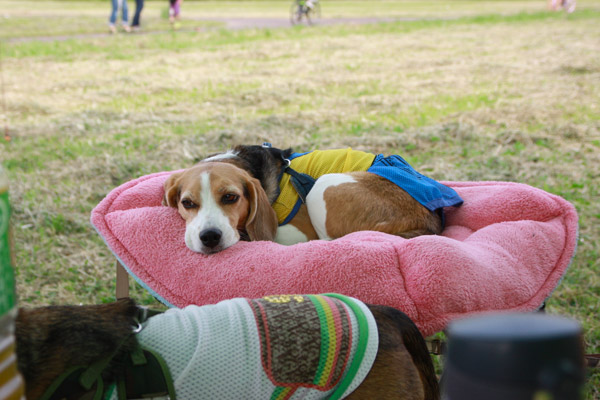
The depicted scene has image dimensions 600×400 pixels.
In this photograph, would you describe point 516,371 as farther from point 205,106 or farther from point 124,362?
point 205,106

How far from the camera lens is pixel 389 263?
276 cm

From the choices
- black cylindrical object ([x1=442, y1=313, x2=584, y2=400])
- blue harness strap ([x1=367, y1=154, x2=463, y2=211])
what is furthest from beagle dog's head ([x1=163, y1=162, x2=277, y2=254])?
black cylindrical object ([x1=442, y1=313, x2=584, y2=400])

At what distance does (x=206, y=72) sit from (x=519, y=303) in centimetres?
942

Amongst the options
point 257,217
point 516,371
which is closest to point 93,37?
point 257,217

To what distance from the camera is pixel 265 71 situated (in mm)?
11117

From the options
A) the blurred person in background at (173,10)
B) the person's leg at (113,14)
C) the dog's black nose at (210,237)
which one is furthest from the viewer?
the blurred person in background at (173,10)

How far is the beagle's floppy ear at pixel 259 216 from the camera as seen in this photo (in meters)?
3.48

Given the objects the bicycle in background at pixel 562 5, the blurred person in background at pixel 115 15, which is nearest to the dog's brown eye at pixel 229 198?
the blurred person in background at pixel 115 15

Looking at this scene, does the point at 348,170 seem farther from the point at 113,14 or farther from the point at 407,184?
the point at 113,14

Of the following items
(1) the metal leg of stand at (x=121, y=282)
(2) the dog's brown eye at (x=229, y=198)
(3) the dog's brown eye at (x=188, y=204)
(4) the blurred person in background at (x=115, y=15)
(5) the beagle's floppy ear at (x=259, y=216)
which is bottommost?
(1) the metal leg of stand at (x=121, y=282)

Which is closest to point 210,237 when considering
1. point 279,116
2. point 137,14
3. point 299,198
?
point 299,198

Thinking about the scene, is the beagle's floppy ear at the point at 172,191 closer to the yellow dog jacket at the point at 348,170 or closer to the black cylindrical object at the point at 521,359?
the yellow dog jacket at the point at 348,170

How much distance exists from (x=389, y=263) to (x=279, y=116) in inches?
202

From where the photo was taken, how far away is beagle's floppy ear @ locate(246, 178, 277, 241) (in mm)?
3479
